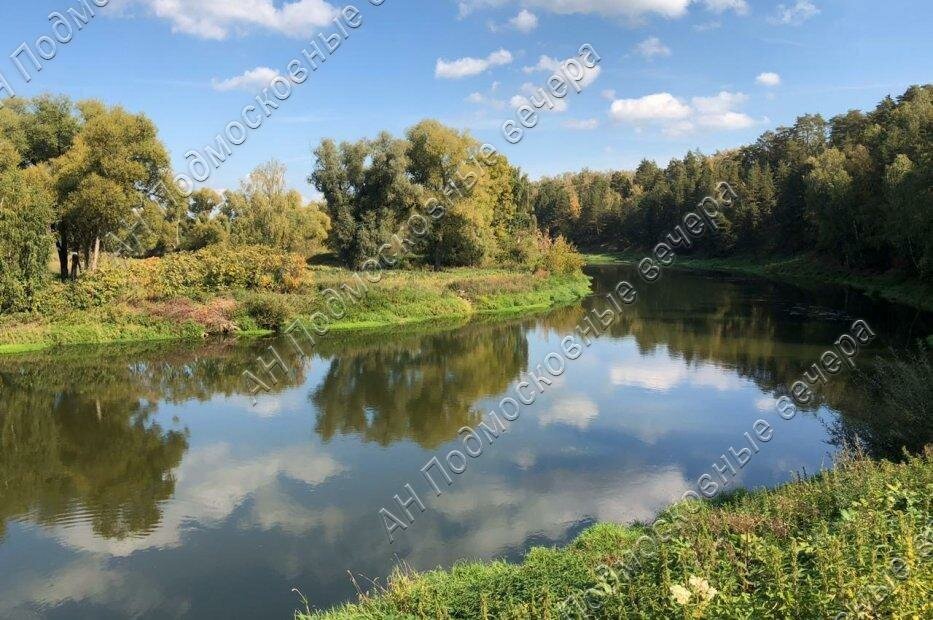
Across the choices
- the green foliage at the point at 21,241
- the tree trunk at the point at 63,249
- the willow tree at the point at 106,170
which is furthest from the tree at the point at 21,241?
the tree trunk at the point at 63,249

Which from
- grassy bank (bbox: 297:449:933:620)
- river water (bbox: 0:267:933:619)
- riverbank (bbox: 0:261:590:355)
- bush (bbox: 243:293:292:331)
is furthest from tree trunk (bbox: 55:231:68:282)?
grassy bank (bbox: 297:449:933:620)

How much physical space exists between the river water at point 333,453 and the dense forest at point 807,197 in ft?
51.4

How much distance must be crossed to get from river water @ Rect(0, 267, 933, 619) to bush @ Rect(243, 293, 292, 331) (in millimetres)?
2906

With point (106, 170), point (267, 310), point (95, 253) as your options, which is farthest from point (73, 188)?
A: point (267, 310)

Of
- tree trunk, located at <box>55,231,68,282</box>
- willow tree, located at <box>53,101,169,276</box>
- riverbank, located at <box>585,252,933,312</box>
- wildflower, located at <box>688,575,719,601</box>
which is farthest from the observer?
riverbank, located at <box>585,252,933,312</box>

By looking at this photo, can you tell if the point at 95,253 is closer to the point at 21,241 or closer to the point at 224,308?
the point at 21,241

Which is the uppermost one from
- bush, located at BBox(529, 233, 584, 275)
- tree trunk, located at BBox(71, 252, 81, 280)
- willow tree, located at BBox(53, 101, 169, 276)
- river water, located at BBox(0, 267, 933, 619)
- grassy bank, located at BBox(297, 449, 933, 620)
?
willow tree, located at BBox(53, 101, 169, 276)

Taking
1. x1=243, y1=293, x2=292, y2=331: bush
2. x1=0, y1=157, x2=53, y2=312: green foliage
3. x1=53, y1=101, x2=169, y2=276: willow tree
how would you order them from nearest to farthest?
x1=0, y1=157, x2=53, y2=312: green foliage
x1=53, y1=101, x2=169, y2=276: willow tree
x1=243, y1=293, x2=292, y2=331: bush

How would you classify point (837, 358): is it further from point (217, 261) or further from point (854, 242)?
point (854, 242)

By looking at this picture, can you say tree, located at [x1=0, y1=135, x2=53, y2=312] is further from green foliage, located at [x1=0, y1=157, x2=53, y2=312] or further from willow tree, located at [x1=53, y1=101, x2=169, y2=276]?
willow tree, located at [x1=53, y1=101, x2=169, y2=276]

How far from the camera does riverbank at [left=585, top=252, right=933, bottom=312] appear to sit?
36.5m

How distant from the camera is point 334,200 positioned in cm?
4503

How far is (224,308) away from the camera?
92.0 ft

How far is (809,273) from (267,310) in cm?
4600
